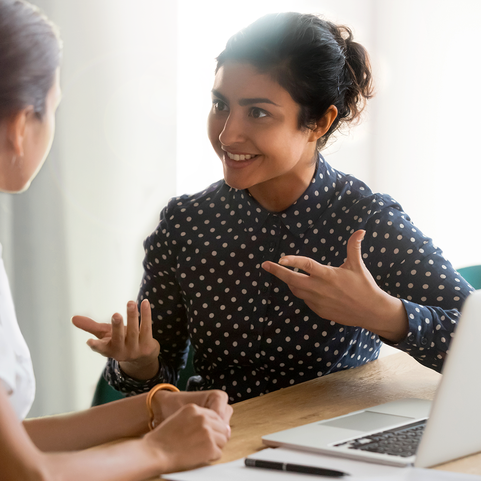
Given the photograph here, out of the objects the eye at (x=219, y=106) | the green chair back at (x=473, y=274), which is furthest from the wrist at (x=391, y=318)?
the green chair back at (x=473, y=274)

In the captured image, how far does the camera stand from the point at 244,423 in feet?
3.05

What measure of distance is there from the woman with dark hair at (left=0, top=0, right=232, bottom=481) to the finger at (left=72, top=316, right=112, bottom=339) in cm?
26

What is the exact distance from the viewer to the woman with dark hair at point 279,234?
1270 millimetres

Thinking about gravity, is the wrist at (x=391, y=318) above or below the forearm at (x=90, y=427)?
above

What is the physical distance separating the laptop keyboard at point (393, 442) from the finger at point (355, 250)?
0.28 meters

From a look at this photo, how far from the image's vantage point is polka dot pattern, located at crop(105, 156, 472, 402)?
1.26 metres

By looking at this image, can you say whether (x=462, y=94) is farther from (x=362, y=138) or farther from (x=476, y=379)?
(x=476, y=379)

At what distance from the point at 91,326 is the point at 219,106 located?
574mm

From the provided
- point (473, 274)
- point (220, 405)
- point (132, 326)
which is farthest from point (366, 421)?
point (473, 274)

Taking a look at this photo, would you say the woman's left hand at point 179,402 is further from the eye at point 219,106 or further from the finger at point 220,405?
the eye at point 219,106

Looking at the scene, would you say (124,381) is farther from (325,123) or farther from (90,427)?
(325,123)

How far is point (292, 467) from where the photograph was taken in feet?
2.32

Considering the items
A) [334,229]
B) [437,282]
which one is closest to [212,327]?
[334,229]

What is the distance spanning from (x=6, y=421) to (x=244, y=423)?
446mm
